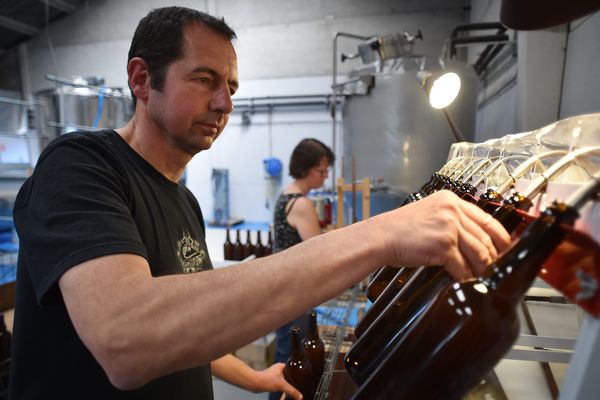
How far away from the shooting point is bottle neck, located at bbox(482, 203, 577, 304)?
0.96 feet

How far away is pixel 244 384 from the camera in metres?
0.99

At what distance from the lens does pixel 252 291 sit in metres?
0.41

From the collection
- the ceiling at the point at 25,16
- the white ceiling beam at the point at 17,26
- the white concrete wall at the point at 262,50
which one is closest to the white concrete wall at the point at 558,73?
the white concrete wall at the point at 262,50

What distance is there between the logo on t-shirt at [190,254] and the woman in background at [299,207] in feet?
3.76

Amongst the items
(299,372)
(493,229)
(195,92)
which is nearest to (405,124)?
(299,372)

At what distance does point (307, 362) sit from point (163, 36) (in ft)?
3.58

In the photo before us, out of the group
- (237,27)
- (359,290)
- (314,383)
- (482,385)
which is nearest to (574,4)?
(482,385)

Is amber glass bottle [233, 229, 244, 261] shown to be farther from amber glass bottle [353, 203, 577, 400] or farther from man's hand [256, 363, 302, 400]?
amber glass bottle [353, 203, 577, 400]

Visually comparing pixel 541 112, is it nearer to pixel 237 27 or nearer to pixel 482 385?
pixel 482 385

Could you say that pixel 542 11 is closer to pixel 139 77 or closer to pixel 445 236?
pixel 445 236

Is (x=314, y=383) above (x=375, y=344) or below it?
below

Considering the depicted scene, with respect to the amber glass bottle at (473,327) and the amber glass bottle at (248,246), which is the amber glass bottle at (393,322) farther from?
the amber glass bottle at (248,246)

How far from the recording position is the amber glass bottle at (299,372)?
1168 mm

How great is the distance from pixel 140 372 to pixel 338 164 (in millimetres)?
4794
